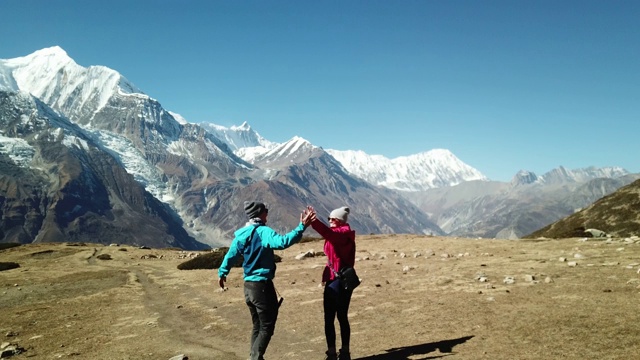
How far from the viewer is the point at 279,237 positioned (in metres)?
9.58

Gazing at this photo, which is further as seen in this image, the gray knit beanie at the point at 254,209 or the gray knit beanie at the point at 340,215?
the gray knit beanie at the point at 340,215

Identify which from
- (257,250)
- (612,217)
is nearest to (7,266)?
(257,250)

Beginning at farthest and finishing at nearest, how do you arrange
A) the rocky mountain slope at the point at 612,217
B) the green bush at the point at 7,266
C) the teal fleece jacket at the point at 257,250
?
the rocky mountain slope at the point at 612,217
the green bush at the point at 7,266
the teal fleece jacket at the point at 257,250

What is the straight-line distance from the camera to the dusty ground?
10.7 metres

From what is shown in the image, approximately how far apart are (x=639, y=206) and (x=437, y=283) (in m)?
43.5

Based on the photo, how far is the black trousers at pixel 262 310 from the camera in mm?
9625

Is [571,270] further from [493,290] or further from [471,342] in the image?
[471,342]

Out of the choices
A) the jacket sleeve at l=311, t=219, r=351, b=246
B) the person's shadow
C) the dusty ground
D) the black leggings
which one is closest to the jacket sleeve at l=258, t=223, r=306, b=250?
the jacket sleeve at l=311, t=219, r=351, b=246

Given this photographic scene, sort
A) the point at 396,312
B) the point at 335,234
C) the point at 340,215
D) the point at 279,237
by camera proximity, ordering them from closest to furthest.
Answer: the point at 279,237 → the point at 335,234 → the point at 340,215 → the point at 396,312

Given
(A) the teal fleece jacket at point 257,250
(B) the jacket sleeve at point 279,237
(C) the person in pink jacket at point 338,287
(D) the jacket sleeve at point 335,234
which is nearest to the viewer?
(B) the jacket sleeve at point 279,237

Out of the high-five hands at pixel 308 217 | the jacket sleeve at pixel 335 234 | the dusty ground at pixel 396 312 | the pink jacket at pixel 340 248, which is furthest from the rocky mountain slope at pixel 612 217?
the high-five hands at pixel 308 217

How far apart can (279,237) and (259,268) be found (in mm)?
1014

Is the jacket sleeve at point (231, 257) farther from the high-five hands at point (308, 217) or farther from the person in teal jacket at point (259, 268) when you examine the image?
the high-five hands at point (308, 217)

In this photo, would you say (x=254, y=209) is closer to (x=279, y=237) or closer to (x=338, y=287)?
(x=279, y=237)
